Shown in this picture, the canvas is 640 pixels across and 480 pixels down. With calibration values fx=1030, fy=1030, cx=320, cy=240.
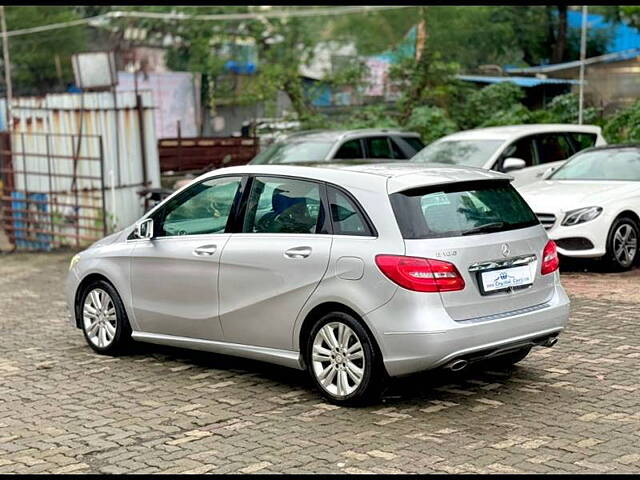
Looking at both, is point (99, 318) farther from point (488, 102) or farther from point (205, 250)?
point (488, 102)

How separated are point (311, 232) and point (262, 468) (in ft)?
6.40

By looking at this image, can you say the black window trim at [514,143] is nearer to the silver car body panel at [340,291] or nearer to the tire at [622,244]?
the tire at [622,244]

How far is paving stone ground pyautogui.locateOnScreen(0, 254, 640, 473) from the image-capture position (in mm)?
5750

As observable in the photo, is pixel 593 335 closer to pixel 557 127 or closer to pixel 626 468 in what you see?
pixel 626 468

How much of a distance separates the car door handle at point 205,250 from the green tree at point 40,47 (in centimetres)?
3717

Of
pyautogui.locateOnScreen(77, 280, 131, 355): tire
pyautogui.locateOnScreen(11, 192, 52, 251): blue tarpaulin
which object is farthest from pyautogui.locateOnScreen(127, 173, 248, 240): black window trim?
pyautogui.locateOnScreen(11, 192, 52, 251): blue tarpaulin

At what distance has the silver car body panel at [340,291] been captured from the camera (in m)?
6.46

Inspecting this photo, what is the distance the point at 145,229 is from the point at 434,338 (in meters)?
2.91

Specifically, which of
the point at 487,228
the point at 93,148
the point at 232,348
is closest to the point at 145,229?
the point at 232,348

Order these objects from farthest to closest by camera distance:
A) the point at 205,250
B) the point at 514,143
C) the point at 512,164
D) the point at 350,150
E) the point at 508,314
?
the point at 350,150 < the point at 514,143 < the point at 512,164 < the point at 205,250 < the point at 508,314

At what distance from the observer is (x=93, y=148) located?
19047 mm

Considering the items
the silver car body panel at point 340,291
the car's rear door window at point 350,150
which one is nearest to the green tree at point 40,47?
the car's rear door window at point 350,150

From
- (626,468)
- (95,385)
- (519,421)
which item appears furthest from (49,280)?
(626,468)

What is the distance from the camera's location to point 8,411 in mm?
7117
